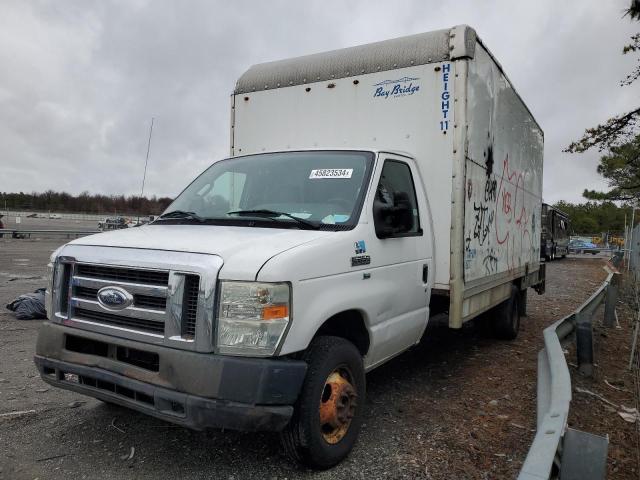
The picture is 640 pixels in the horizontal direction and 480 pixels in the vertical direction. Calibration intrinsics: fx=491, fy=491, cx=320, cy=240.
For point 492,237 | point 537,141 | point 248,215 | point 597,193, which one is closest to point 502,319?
point 492,237

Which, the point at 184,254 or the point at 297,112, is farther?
the point at 297,112

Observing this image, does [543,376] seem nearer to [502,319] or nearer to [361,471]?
[361,471]

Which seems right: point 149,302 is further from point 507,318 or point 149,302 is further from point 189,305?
point 507,318

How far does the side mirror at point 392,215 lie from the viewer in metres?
3.70

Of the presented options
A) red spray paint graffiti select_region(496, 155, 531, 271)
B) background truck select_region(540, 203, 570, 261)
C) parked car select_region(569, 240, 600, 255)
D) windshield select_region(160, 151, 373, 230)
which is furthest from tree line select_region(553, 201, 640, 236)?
windshield select_region(160, 151, 373, 230)

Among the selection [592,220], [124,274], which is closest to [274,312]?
[124,274]

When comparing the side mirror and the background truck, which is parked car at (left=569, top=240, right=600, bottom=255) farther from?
the side mirror

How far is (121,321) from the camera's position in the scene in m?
3.02

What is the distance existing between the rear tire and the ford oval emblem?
526 cm

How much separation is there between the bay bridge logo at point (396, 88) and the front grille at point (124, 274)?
2913mm

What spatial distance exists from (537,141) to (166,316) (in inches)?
292

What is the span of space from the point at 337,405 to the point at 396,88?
118 inches

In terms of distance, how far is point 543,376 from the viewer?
3.43 m

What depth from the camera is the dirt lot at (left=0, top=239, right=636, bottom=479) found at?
125 inches
